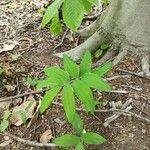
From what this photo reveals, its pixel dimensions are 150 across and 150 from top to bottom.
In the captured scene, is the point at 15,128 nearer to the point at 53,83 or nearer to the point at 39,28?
the point at 53,83

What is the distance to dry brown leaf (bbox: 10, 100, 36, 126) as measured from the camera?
7.20 ft

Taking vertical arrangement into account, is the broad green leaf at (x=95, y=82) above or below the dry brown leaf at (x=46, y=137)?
above

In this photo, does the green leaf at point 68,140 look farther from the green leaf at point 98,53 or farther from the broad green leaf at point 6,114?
the green leaf at point 98,53

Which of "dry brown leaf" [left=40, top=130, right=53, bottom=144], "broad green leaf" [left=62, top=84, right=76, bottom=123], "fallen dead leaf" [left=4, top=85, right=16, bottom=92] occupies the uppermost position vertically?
Result: "broad green leaf" [left=62, top=84, right=76, bottom=123]

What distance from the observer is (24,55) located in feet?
9.22

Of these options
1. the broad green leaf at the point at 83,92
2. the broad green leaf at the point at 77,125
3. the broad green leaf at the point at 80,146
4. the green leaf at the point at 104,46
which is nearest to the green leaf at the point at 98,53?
the green leaf at the point at 104,46

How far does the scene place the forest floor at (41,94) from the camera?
79.7 inches

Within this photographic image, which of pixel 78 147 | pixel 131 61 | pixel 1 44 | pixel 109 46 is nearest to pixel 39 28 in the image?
pixel 1 44

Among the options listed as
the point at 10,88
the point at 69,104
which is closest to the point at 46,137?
the point at 10,88

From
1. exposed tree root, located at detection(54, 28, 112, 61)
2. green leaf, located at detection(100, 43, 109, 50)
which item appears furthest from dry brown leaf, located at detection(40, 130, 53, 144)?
green leaf, located at detection(100, 43, 109, 50)

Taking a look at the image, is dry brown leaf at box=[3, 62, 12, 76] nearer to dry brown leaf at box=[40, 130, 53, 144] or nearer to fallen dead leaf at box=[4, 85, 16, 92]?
fallen dead leaf at box=[4, 85, 16, 92]

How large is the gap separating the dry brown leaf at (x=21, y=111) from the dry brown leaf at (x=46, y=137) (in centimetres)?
20

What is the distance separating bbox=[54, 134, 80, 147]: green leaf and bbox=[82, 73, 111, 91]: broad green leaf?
1.35 feet

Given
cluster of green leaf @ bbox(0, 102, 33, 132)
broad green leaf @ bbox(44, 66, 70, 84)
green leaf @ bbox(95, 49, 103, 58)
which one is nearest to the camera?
broad green leaf @ bbox(44, 66, 70, 84)
